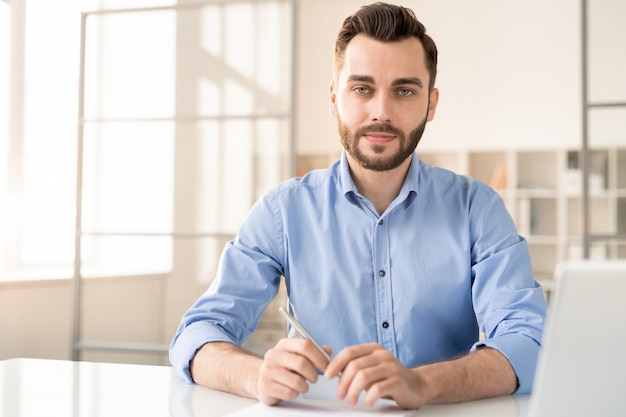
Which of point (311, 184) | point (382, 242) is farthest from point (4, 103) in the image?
point (382, 242)

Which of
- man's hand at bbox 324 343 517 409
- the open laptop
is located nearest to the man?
man's hand at bbox 324 343 517 409

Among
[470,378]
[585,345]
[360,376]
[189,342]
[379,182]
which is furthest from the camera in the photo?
[379,182]

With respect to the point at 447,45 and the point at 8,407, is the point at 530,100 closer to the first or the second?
the point at 447,45

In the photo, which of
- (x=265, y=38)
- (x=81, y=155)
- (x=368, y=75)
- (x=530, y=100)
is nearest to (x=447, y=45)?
(x=530, y=100)

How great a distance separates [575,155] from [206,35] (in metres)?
4.06

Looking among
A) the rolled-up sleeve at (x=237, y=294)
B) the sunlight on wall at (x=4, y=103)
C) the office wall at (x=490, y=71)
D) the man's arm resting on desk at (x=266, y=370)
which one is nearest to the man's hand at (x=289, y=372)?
the man's arm resting on desk at (x=266, y=370)

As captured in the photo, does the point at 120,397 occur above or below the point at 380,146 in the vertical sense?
below

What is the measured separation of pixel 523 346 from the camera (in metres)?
1.26

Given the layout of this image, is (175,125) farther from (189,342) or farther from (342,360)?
(342,360)

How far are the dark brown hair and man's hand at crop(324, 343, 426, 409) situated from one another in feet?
2.66

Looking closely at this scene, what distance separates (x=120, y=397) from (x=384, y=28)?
954 mm

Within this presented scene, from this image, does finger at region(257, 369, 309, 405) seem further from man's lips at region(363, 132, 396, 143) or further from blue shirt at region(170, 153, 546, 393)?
man's lips at region(363, 132, 396, 143)

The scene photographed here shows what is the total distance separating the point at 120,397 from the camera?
115 cm

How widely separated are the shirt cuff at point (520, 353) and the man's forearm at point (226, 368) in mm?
418
